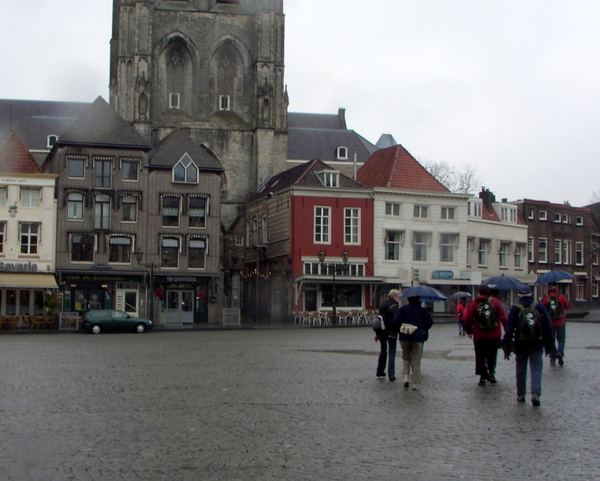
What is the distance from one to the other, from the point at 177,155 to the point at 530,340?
43.7 metres

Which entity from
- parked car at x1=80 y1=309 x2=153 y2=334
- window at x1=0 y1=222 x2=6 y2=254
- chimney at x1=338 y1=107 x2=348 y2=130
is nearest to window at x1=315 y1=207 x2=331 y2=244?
parked car at x1=80 y1=309 x2=153 y2=334

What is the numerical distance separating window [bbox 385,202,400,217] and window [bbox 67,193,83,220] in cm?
1874

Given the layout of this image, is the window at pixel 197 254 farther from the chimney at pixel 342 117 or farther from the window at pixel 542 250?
the chimney at pixel 342 117

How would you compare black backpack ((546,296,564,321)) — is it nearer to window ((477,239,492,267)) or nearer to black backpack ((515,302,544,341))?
black backpack ((515,302,544,341))

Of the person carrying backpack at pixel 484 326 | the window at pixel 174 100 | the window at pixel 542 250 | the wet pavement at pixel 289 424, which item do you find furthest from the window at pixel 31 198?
the person carrying backpack at pixel 484 326

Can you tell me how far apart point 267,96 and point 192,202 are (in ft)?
60.5

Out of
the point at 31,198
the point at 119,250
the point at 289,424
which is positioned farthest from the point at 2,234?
the point at 289,424

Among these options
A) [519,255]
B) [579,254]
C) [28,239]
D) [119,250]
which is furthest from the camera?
[579,254]

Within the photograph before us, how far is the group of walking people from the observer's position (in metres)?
13.1

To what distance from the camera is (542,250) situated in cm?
7069

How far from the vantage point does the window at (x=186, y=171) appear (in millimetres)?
54188

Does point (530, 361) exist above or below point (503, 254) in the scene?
below

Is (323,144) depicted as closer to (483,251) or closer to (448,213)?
(483,251)

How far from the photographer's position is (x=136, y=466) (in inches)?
336
